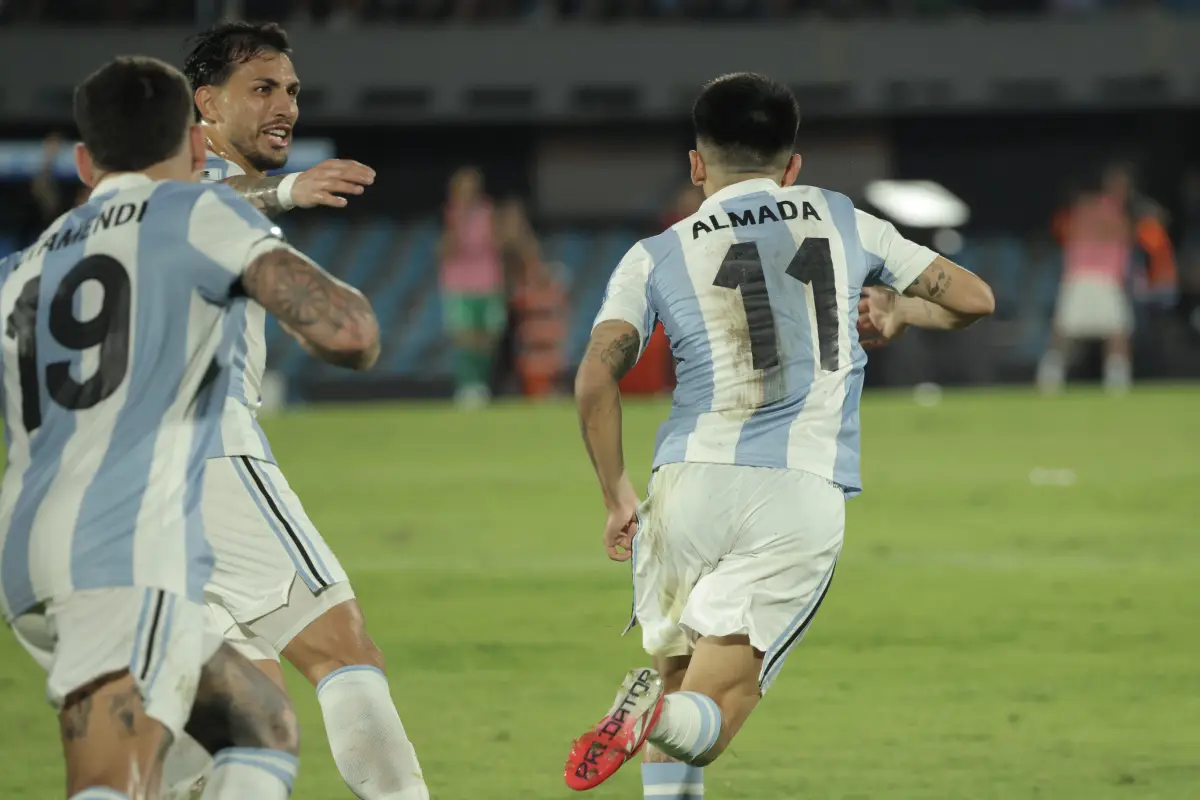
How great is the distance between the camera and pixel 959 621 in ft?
30.7

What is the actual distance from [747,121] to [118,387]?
6.20ft

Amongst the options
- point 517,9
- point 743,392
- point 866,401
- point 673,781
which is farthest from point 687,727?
point 517,9

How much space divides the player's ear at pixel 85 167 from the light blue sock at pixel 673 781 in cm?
202

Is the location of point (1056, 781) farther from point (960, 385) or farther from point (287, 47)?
point (960, 385)

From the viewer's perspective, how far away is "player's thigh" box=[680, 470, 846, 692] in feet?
16.0

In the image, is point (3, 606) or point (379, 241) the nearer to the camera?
point (3, 606)

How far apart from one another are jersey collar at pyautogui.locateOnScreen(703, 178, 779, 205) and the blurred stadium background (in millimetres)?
1997

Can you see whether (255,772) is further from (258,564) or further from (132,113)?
(132,113)

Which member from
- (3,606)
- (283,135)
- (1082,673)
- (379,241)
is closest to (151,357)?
(3,606)

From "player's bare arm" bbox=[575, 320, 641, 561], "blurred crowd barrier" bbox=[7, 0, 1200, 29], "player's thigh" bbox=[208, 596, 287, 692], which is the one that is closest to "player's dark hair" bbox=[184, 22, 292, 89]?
"player's bare arm" bbox=[575, 320, 641, 561]

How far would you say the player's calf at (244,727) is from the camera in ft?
13.1

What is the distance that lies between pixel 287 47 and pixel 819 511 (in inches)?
77.6

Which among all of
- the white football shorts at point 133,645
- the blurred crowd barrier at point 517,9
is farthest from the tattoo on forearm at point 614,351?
the blurred crowd barrier at point 517,9

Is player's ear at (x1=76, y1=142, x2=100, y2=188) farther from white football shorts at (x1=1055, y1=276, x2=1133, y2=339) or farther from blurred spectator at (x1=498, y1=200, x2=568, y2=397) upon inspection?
white football shorts at (x1=1055, y1=276, x2=1133, y2=339)
